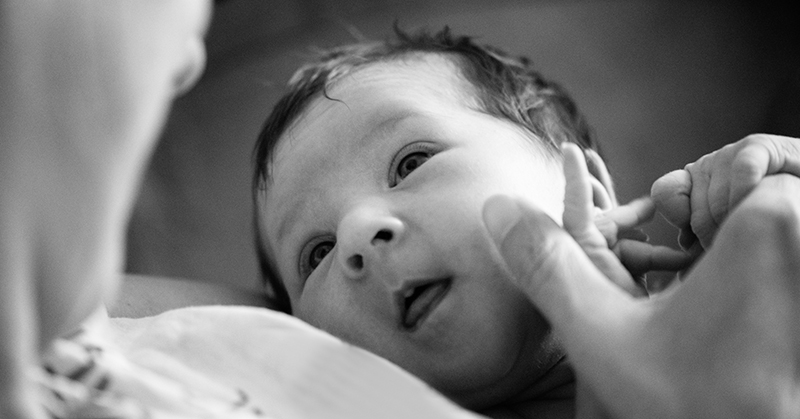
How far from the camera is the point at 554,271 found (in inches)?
22.6

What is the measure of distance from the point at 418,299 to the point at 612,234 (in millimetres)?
175

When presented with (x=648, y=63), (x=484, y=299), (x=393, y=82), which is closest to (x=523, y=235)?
(x=484, y=299)

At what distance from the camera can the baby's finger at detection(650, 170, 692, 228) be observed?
0.71 metres

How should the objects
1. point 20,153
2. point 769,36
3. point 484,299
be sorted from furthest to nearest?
1. point 769,36
2. point 484,299
3. point 20,153

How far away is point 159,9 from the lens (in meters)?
0.39

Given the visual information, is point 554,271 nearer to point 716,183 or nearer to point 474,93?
point 716,183

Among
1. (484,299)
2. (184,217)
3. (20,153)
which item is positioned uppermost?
(20,153)

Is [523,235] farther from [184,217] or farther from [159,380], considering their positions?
[184,217]

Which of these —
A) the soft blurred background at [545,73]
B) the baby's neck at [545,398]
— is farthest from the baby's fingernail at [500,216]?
the soft blurred background at [545,73]

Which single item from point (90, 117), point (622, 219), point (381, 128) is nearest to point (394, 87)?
point (381, 128)

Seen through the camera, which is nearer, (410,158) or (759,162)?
(759,162)

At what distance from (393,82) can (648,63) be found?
0.64 meters

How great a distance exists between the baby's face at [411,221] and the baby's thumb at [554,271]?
0.08 meters

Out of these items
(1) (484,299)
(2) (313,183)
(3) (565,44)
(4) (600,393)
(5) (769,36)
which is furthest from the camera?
(3) (565,44)
